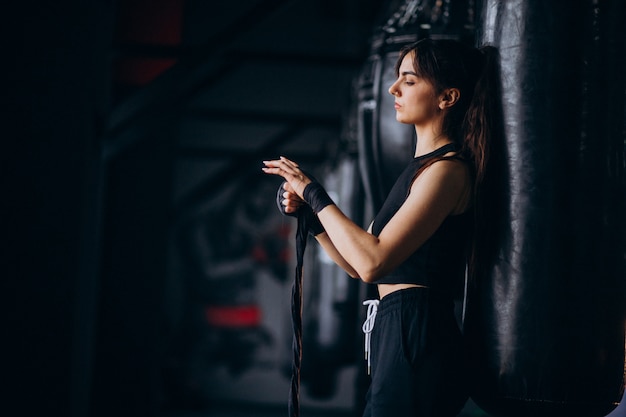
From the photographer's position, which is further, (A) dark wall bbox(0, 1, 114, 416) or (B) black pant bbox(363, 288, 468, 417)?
(A) dark wall bbox(0, 1, 114, 416)

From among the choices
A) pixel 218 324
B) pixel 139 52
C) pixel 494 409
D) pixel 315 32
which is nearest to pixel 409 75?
pixel 494 409

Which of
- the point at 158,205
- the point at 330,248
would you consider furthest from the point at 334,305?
the point at 330,248

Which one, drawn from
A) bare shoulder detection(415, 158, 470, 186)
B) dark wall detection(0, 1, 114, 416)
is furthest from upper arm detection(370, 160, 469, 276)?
dark wall detection(0, 1, 114, 416)

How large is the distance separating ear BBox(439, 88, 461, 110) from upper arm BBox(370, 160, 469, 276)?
19cm

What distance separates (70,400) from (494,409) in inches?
92.2

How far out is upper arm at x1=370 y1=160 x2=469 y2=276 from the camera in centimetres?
168

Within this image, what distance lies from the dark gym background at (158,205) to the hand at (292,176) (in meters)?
1.44

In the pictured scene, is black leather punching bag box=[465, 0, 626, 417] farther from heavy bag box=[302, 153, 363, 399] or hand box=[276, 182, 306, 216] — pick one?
heavy bag box=[302, 153, 363, 399]

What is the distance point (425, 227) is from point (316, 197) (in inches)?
10.8

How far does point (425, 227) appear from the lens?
1701mm

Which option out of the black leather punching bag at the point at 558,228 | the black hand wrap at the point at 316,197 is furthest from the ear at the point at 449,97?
the black hand wrap at the point at 316,197

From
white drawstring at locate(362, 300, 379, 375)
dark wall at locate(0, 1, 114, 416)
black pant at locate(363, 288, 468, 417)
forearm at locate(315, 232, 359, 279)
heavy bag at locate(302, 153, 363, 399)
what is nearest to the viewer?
black pant at locate(363, 288, 468, 417)

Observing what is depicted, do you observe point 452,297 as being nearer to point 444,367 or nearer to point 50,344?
point 444,367

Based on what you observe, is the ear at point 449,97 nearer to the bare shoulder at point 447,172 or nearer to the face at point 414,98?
the face at point 414,98
